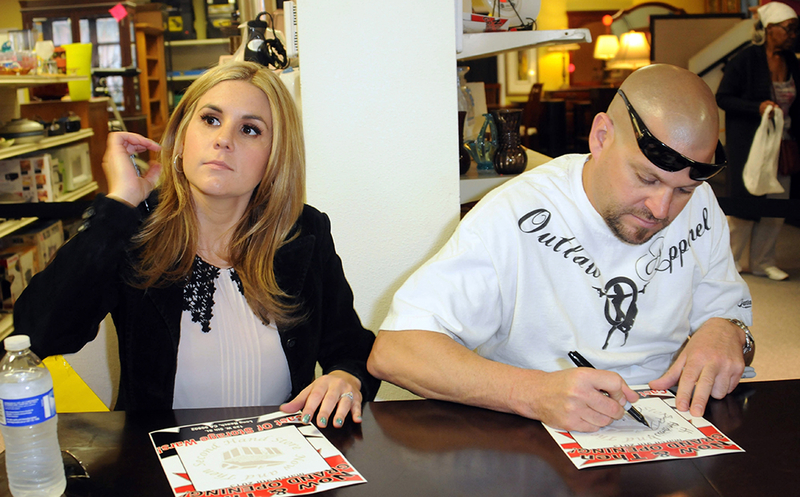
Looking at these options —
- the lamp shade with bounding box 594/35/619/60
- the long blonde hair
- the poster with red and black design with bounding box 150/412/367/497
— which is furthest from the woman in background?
the lamp shade with bounding box 594/35/619/60

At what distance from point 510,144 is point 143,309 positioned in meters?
1.32

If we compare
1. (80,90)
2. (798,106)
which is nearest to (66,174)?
(80,90)

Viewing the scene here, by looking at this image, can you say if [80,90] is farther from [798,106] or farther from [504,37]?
[798,106]

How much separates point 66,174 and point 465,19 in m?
3.36

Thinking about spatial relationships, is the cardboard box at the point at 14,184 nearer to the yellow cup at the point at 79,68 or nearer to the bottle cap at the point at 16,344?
the yellow cup at the point at 79,68

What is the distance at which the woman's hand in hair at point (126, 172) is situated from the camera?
1.37m

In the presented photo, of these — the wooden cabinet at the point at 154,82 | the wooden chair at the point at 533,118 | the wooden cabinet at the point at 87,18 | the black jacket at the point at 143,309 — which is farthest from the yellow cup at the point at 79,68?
the wooden chair at the point at 533,118

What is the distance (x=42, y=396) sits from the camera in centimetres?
87

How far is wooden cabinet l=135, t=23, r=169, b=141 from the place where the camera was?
8.02 meters

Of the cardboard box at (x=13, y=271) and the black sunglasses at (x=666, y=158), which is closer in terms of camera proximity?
the black sunglasses at (x=666, y=158)

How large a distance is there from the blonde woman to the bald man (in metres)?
0.22

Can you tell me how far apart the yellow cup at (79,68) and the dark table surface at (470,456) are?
4.02 meters

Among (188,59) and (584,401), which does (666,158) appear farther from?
(188,59)

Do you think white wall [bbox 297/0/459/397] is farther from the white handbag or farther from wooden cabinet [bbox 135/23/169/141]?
wooden cabinet [bbox 135/23/169/141]
